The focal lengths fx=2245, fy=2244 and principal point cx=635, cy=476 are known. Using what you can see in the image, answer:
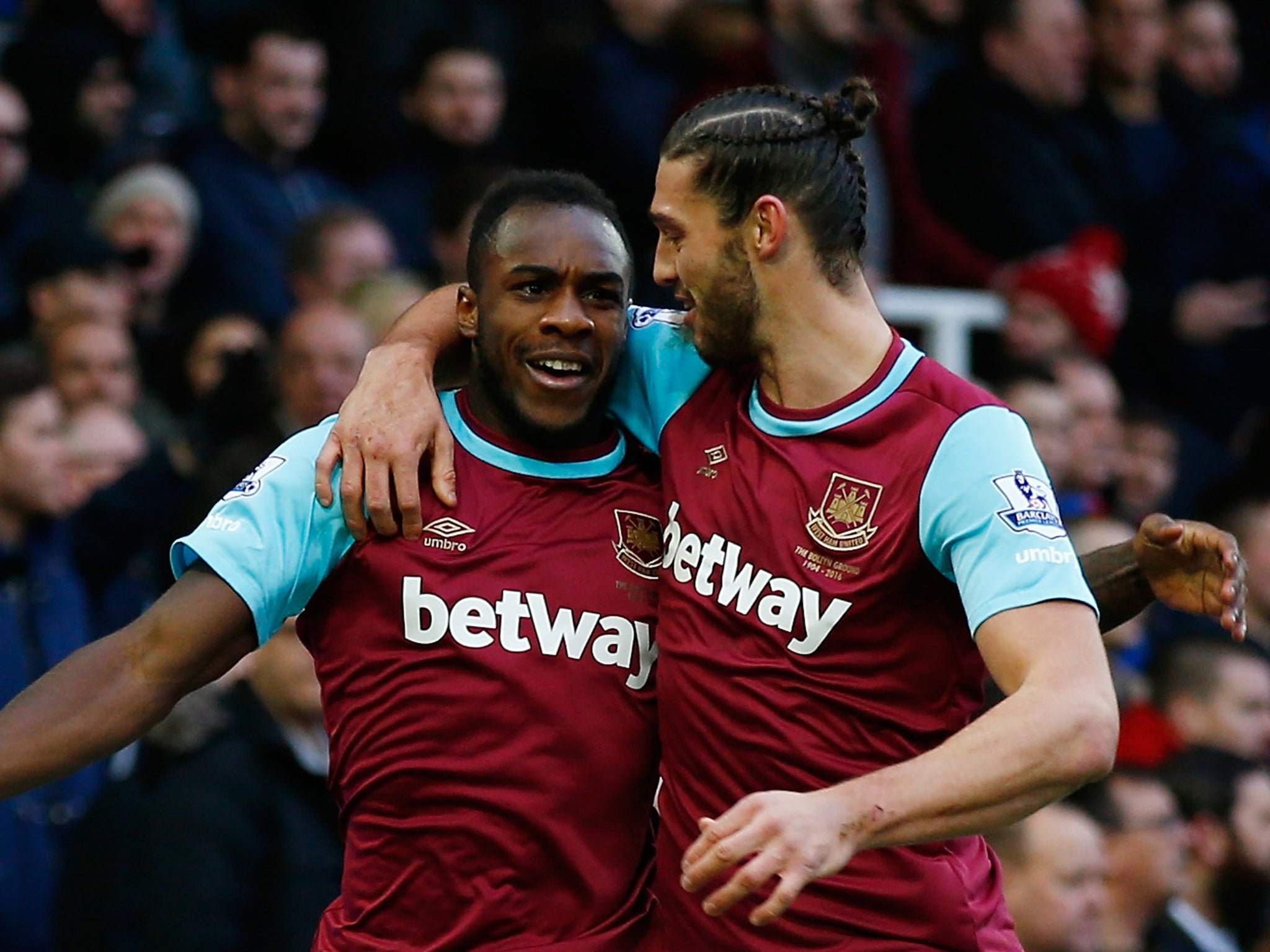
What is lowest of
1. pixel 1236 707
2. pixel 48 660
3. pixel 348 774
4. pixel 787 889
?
pixel 1236 707

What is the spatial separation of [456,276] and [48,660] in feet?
7.53

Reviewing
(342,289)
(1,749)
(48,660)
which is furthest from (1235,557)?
(342,289)

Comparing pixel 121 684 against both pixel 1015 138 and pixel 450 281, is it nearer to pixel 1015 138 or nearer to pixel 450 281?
pixel 450 281

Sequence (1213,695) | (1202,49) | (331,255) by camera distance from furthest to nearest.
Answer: (1202,49) → (1213,695) → (331,255)

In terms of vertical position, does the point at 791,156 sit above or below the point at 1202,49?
above

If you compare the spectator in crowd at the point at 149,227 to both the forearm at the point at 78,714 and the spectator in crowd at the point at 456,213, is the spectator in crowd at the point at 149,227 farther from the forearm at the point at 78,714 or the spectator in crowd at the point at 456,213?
the forearm at the point at 78,714

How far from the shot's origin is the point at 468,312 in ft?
14.0

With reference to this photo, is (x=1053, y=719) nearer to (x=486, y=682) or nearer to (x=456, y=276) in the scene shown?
(x=486, y=682)

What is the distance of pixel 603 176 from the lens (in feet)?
27.7

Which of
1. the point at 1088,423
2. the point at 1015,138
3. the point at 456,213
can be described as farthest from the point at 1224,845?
the point at 456,213

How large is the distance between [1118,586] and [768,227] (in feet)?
3.07

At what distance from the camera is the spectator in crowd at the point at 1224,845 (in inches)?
295

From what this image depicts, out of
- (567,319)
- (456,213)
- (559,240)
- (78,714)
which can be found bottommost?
(456,213)

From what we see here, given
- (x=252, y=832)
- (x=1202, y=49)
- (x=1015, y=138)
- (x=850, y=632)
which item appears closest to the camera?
(x=850, y=632)
